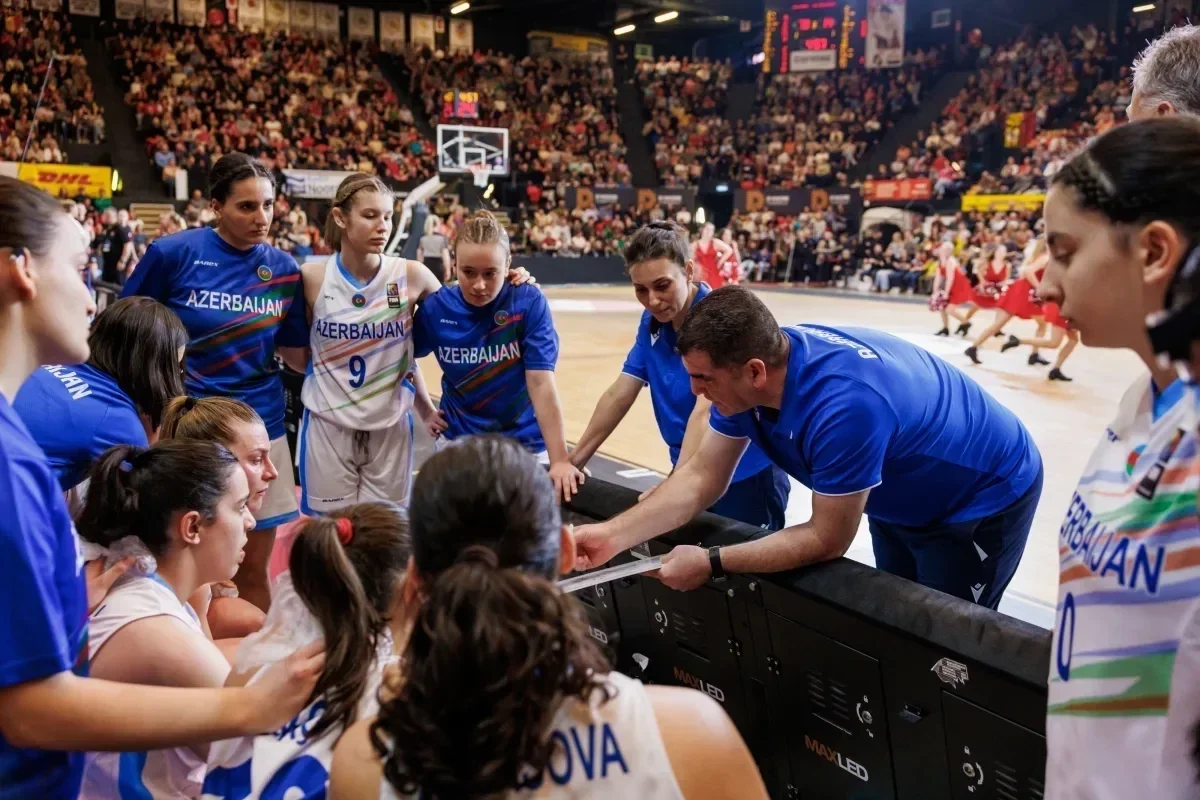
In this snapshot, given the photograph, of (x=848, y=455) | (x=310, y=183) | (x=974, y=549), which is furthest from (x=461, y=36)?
(x=848, y=455)

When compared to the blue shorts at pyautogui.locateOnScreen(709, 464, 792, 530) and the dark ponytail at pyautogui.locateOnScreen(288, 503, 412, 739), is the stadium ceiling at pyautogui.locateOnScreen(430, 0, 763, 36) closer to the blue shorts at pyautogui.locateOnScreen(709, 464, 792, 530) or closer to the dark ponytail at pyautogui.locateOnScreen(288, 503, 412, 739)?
the blue shorts at pyautogui.locateOnScreen(709, 464, 792, 530)

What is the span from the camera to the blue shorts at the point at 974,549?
2807 mm

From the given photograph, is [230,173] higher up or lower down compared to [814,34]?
lower down

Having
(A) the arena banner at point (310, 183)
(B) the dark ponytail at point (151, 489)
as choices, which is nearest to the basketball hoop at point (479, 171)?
(A) the arena banner at point (310, 183)

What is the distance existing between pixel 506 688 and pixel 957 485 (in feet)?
6.50

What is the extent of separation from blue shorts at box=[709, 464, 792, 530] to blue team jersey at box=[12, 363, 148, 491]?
2036 millimetres

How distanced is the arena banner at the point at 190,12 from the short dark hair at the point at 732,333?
2694 cm

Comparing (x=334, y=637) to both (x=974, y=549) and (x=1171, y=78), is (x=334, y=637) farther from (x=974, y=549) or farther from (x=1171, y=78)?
(x=1171, y=78)

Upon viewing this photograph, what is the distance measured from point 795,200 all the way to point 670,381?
2450 cm

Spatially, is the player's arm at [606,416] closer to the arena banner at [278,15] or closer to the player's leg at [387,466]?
the player's leg at [387,466]

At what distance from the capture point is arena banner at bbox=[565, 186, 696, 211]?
2623 centimetres

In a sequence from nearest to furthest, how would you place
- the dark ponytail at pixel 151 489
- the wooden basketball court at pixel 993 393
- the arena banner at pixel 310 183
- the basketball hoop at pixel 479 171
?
the dark ponytail at pixel 151 489, the wooden basketball court at pixel 993 393, the basketball hoop at pixel 479 171, the arena banner at pixel 310 183

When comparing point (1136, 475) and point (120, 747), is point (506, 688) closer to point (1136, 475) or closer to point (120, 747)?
point (120, 747)

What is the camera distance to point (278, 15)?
26797 millimetres
